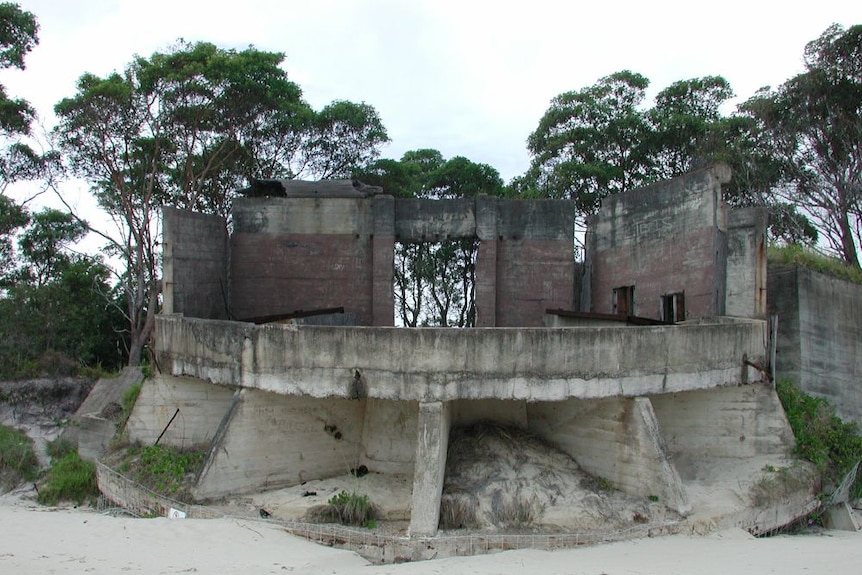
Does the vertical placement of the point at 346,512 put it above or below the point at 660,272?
below

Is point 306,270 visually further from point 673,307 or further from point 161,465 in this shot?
point 673,307

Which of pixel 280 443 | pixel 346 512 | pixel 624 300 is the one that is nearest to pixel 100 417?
pixel 280 443

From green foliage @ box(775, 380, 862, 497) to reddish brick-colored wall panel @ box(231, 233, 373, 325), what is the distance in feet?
29.1

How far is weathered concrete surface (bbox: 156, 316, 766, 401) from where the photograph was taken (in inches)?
354

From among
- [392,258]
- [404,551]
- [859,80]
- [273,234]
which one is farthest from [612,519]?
[859,80]

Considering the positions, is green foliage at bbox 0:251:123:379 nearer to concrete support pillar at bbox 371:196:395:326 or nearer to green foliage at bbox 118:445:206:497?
green foliage at bbox 118:445:206:497

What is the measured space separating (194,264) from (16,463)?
5.43 m

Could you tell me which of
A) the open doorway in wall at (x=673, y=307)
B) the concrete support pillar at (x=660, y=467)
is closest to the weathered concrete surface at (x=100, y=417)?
the concrete support pillar at (x=660, y=467)

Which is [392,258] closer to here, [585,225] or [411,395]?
[585,225]

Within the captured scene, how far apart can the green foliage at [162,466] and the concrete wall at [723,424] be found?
7342 millimetres

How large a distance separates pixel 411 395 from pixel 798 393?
23.3 feet

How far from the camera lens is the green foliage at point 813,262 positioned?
1372cm

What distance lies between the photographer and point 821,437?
36.3ft

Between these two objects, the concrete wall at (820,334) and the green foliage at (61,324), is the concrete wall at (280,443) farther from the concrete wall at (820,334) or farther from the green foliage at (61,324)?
the green foliage at (61,324)
